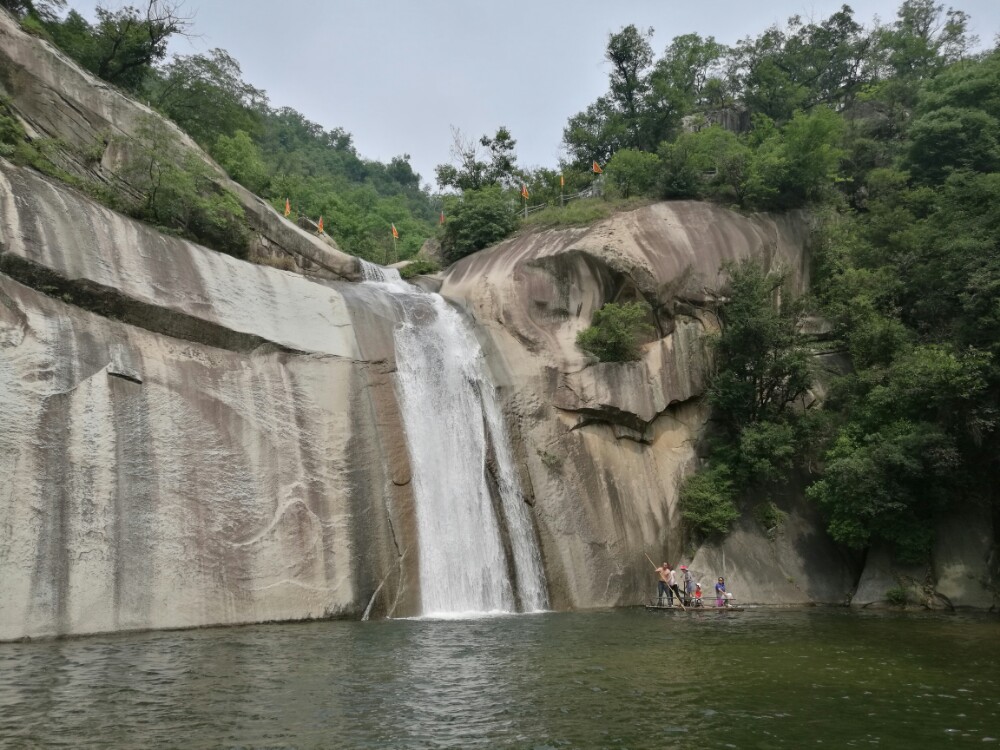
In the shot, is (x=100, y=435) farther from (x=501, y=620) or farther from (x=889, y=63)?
(x=889, y=63)

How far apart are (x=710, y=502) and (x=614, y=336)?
6.06m

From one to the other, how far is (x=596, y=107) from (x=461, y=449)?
30710 millimetres

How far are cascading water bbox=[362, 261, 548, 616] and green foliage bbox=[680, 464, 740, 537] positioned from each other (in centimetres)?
554

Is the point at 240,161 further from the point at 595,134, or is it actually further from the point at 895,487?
the point at 895,487

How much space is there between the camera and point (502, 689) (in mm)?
9711

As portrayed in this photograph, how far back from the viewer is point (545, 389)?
75.5 ft

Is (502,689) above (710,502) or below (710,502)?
below

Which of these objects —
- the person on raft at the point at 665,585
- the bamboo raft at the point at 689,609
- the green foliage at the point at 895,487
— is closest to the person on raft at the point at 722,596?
the bamboo raft at the point at 689,609

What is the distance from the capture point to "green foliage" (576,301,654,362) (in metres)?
24.2

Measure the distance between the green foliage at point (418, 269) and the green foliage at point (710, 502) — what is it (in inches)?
555

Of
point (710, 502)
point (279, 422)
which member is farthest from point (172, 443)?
point (710, 502)

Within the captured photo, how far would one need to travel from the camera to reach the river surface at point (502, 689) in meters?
7.61

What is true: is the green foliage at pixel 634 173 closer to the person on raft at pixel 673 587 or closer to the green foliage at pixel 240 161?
the green foliage at pixel 240 161

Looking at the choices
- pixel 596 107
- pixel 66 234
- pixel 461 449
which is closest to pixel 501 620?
pixel 461 449
